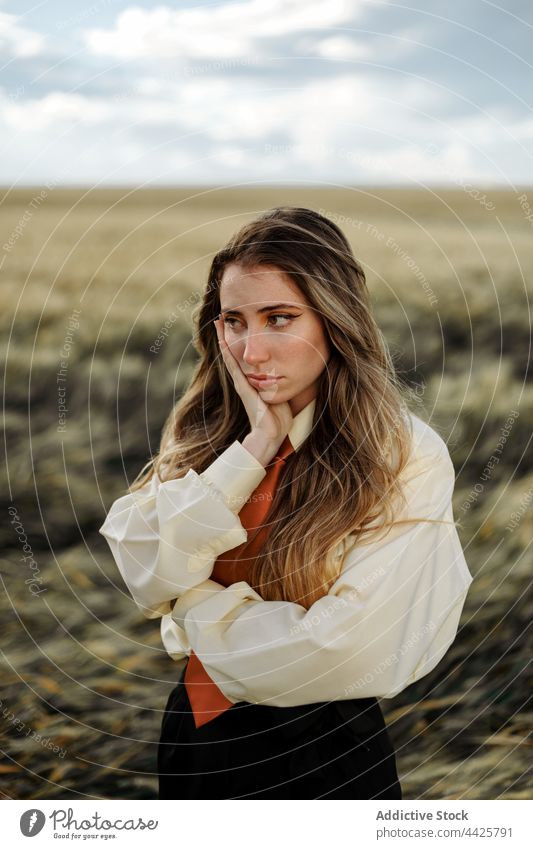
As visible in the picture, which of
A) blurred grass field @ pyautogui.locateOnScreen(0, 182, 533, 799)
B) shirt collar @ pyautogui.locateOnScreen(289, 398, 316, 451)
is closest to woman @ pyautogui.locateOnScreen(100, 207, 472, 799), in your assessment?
shirt collar @ pyautogui.locateOnScreen(289, 398, 316, 451)

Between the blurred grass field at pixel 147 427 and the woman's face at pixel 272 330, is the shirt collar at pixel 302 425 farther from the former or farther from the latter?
the blurred grass field at pixel 147 427

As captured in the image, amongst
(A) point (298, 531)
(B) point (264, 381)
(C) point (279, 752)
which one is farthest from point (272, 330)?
(C) point (279, 752)

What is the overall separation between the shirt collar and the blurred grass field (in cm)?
36

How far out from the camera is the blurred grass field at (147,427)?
1.29 metres

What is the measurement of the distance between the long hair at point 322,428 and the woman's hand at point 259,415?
0.05 metres

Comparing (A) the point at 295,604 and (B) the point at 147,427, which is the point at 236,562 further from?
(B) the point at 147,427

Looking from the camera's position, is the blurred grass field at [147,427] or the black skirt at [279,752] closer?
the black skirt at [279,752]

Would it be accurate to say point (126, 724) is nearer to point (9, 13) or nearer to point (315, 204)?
point (315, 204)

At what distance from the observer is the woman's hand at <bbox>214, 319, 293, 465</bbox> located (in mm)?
925

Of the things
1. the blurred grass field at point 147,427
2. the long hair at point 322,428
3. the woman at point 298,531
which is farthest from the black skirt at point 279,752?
the blurred grass field at point 147,427

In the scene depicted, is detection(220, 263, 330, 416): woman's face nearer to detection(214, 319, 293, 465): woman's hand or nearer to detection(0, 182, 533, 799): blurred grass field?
detection(214, 319, 293, 465): woman's hand

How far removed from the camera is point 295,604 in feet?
2.99
